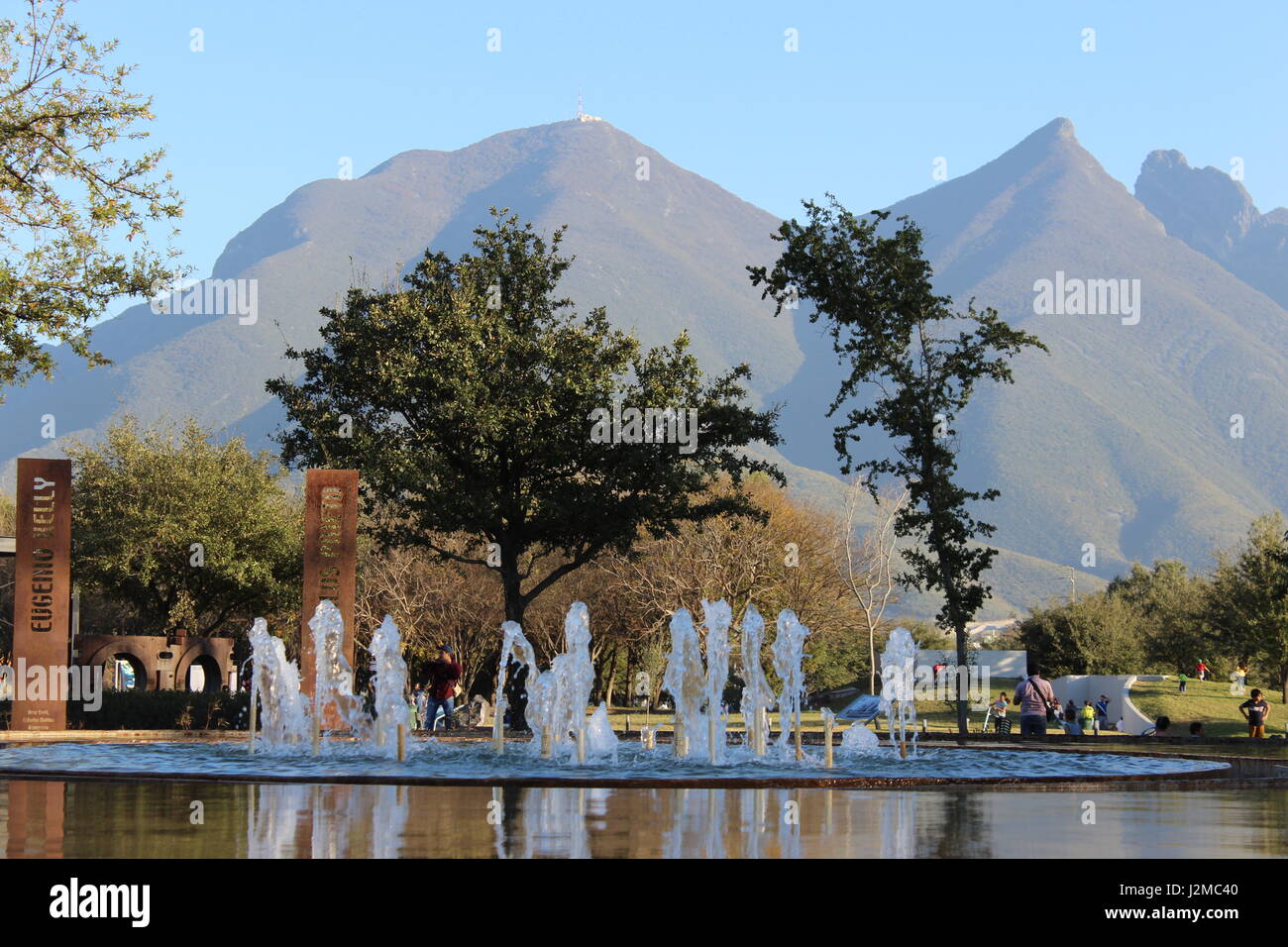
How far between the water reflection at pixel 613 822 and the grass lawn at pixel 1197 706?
38.6m

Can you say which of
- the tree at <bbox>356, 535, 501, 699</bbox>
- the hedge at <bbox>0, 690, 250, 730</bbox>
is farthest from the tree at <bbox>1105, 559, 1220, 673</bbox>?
the hedge at <bbox>0, 690, 250, 730</bbox>

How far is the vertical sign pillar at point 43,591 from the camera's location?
28203 millimetres

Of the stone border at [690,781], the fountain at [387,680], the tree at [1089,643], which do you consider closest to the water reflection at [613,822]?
the stone border at [690,781]

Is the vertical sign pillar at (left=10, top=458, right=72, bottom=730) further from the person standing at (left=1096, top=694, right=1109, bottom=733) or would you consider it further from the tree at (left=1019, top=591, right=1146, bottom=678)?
the tree at (left=1019, top=591, right=1146, bottom=678)

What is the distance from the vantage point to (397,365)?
3641 cm

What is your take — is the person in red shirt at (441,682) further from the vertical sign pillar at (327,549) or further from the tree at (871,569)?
the tree at (871,569)

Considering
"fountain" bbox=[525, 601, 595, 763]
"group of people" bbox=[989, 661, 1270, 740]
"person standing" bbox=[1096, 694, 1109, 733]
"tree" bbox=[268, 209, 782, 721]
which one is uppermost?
"tree" bbox=[268, 209, 782, 721]

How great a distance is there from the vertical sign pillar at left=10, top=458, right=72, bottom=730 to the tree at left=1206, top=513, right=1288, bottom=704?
1841 inches

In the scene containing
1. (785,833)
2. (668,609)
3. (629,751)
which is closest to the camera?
(785,833)

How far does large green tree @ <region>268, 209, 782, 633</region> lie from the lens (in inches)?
1415

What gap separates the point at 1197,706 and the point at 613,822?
5009 cm
